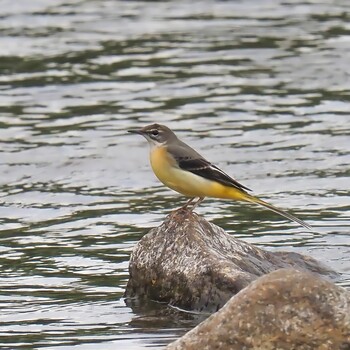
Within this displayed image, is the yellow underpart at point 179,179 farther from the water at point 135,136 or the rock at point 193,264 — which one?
the water at point 135,136

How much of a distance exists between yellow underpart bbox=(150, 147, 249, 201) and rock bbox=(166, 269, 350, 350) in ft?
8.74

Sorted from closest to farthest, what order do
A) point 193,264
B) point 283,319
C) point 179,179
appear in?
point 283,319, point 193,264, point 179,179

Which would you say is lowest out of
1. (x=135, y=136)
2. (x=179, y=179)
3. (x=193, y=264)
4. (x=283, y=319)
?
(x=135, y=136)

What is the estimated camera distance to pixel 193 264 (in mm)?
11469

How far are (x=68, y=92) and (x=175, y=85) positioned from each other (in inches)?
64.4

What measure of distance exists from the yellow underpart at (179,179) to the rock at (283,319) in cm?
266

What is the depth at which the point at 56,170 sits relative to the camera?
1781cm

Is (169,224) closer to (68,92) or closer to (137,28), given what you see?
(68,92)

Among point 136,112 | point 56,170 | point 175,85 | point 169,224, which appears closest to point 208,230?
point 169,224

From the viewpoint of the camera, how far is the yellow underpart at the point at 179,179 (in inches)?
470

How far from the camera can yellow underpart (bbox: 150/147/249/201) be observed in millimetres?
11938

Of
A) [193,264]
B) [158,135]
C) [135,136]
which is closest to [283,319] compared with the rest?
[193,264]

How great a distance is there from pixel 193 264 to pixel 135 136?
8145mm

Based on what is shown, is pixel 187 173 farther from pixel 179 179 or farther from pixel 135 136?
pixel 135 136
